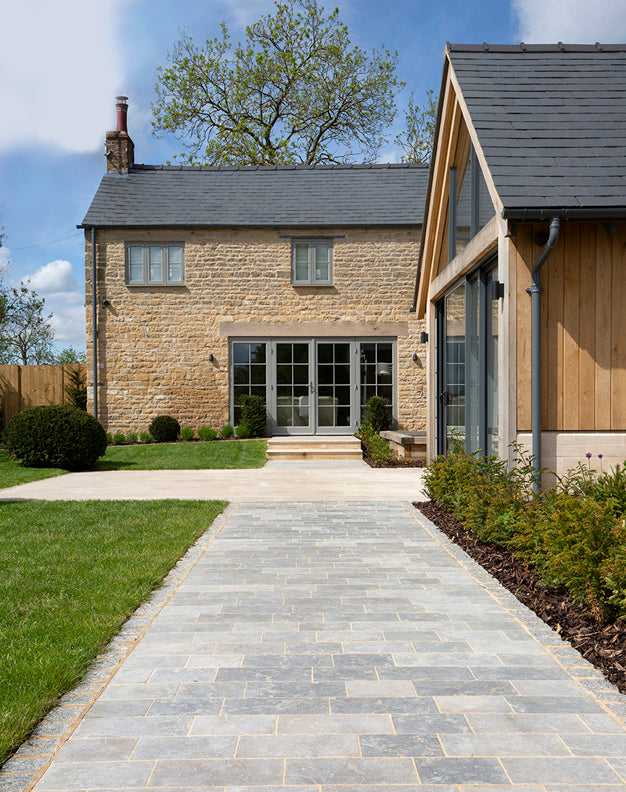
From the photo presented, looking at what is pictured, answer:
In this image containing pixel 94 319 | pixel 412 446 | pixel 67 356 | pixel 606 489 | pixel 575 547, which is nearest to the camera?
pixel 575 547

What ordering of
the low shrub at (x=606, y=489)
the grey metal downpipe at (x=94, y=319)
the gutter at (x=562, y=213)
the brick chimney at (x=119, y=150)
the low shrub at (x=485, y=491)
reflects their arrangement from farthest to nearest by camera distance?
the brick chimney at (x=119, y=150), the grey metal downpipe at (x=94, y=319), the gutter at (x=562, y=213), the low shrub at (x=485, y=491), the low shrub at (x=606, y=489)

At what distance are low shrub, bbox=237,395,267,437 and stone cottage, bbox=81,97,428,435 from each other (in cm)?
29

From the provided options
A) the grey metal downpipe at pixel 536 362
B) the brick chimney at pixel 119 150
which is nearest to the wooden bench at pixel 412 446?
the grey metal downpipe at pixel 536 362

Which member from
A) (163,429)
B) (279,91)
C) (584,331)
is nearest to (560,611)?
(584,331)

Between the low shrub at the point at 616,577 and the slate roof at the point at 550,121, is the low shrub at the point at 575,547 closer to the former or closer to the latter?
the low shrub at the point at 616,577

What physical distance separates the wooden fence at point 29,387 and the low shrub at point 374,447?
8.24 metres

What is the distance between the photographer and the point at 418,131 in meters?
30.7

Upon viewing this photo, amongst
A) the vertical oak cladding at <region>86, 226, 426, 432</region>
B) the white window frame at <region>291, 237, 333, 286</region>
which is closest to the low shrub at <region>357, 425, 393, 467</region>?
the vertical oak cladding at <region>86, 226, 426, 432</region>

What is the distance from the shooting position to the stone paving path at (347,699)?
2.49 metres

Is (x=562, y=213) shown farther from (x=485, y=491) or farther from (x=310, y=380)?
(x=310, y=380)

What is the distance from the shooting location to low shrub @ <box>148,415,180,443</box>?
17.8m

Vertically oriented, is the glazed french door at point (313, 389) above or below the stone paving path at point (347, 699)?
above

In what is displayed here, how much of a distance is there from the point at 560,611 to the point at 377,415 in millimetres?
13594

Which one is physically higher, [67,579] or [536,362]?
[536,362]
